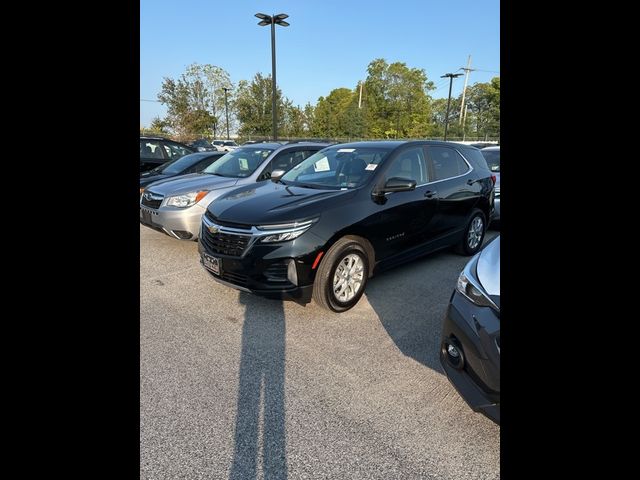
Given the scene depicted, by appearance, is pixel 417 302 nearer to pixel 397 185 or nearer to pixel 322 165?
pixel 397 185

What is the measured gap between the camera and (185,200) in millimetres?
5871

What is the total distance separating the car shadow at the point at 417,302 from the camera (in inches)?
130

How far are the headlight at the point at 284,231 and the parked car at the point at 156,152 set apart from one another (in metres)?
8.18

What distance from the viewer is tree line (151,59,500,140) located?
34.7 meters

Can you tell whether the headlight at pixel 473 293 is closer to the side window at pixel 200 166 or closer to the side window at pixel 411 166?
the side window at pixel 411 166

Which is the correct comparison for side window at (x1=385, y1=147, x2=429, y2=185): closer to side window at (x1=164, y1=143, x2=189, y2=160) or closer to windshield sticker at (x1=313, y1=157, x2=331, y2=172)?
windshield sticker at (x1=313, y1=157, x2=331, y2=172)

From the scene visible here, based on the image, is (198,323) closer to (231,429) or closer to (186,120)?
(231,429)

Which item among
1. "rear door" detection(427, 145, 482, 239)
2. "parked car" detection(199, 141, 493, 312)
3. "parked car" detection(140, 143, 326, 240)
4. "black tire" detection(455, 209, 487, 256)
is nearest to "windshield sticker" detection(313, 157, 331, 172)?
"parked car" detection(199, 141, 493, 312)

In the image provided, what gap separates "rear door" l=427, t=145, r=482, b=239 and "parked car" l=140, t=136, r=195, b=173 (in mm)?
7736

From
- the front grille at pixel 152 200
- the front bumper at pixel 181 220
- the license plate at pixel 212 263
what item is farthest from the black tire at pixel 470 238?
the front grille at pixel 152 200

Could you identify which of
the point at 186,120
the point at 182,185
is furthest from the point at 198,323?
the point at 186,120

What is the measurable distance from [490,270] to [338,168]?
110 inches
